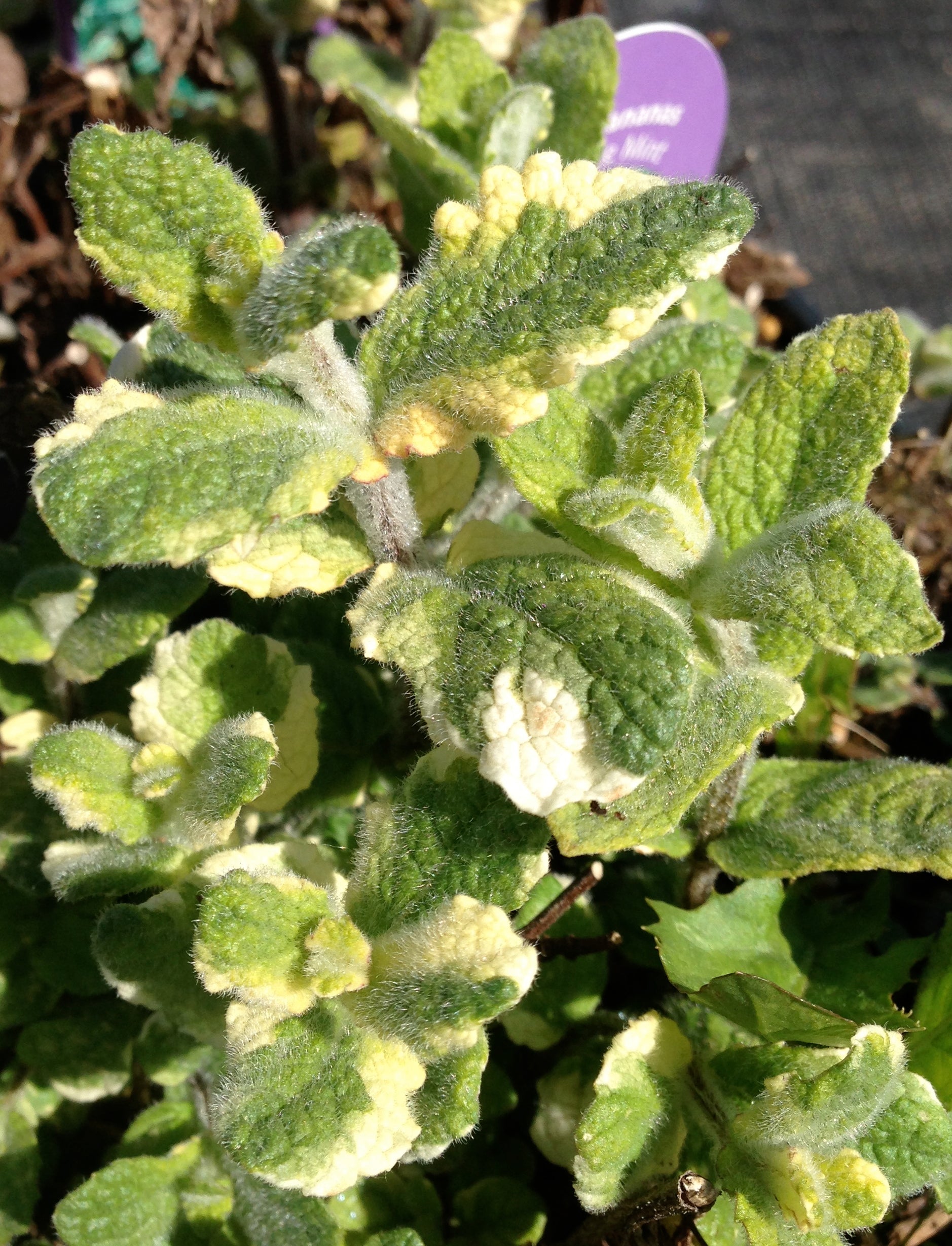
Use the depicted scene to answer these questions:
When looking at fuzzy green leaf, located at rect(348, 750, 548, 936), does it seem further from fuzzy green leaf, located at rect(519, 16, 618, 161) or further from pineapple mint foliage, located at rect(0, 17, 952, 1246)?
fuzzy green leaf, located at rect(519, 16, 618, 161)

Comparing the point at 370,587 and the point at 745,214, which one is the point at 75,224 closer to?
the point at 370,587

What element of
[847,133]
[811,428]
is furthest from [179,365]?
[847,133]

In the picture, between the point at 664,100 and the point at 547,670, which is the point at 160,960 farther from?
the point at 664,100

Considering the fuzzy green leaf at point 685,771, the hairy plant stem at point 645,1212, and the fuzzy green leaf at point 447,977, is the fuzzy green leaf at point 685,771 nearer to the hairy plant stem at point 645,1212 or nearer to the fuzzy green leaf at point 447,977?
the fuzzy green leaf at point 447,977

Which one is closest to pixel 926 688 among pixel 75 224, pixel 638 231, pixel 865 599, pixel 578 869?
pixel 578 869

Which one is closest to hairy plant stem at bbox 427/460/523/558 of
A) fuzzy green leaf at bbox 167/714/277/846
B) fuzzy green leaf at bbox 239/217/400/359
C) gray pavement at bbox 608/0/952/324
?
fuzzy green leaf at bbox 167/714/277/846
